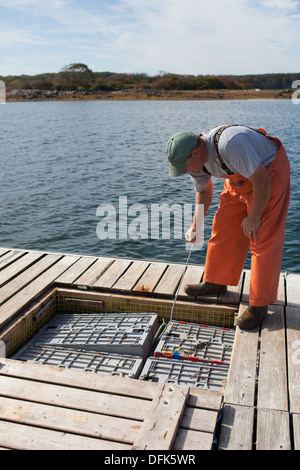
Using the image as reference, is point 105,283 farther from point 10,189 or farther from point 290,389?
point 10,189

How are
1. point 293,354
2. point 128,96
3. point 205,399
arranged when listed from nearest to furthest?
point 205,399
point 293,354
point 128,96

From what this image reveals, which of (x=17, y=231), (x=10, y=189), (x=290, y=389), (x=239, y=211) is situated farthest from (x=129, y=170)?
(x=290, y=389)

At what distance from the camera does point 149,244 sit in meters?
7.78

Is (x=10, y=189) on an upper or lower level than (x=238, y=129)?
lower

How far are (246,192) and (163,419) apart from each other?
5.50ft

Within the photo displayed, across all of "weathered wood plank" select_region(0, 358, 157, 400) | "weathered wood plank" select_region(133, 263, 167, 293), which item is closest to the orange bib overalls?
"weathered wood plank" select_region(133, 263, 167, 293)

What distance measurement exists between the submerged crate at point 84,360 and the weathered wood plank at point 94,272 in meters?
0.76

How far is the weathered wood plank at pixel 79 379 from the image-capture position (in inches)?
105

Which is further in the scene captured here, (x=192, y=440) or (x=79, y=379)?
(x=79, y=379)

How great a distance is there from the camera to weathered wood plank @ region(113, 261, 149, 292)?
411 cm

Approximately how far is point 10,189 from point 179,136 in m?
9.83

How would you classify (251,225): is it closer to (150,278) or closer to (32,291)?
(150,278)

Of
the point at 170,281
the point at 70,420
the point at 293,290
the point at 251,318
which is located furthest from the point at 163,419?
the point at 293,290

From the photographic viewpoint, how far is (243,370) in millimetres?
2916
